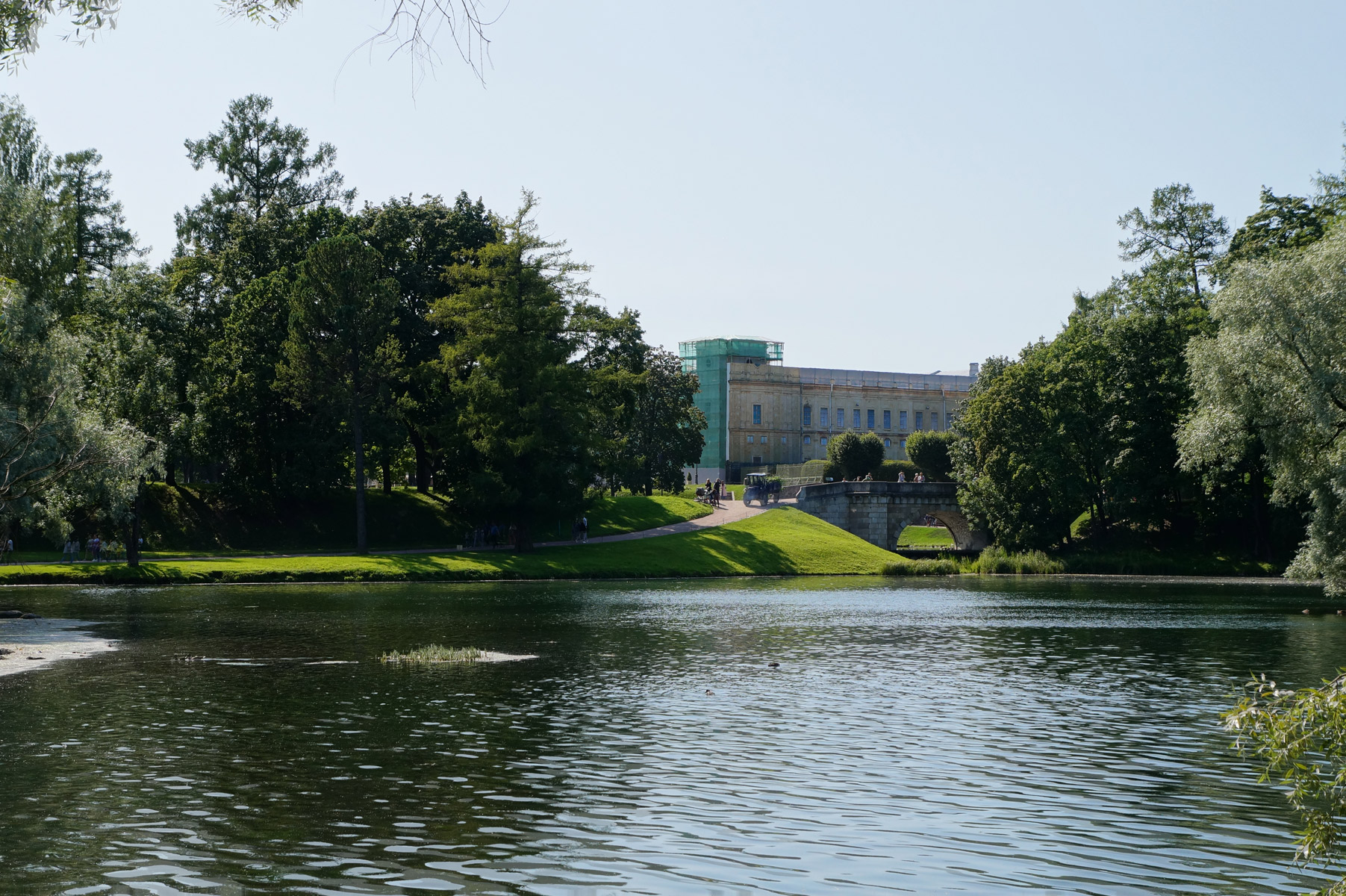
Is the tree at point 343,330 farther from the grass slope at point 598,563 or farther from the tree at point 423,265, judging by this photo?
the grass slope at point 598,563

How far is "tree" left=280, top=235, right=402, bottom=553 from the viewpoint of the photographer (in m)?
62.7

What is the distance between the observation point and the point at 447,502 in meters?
74.1

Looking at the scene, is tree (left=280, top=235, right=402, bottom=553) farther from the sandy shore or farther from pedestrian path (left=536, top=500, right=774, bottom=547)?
the sandy shore

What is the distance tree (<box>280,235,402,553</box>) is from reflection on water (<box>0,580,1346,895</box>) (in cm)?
3270

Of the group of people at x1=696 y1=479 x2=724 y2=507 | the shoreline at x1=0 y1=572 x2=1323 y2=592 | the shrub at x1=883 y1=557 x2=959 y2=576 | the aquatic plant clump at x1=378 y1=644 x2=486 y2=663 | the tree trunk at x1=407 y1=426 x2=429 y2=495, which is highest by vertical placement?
the tree trunk at x1=407 y1=426 x2=429 y2=495

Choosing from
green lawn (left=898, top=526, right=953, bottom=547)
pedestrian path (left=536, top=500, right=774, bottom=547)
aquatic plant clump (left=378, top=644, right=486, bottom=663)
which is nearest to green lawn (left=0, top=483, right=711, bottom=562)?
pedestrian path (left=536, top=500, right=774, bottom=547)

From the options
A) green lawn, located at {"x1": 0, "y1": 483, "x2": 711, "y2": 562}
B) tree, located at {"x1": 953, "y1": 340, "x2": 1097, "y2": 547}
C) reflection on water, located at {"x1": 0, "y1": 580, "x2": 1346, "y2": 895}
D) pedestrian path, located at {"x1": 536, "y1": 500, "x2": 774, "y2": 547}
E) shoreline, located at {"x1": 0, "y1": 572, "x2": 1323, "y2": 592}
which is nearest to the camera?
reflection on water, located at {"x1": 0, "y1": 580, "x2": 1346, "y2": 895}

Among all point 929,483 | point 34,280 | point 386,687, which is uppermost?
point 34,280

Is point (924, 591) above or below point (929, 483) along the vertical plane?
below

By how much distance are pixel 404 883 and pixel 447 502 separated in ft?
213

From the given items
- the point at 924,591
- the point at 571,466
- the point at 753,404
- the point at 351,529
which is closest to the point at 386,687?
the point at 924,591

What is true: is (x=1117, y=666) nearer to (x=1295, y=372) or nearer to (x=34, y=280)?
(x=1295, y=372)

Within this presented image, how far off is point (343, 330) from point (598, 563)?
1804 centimetres

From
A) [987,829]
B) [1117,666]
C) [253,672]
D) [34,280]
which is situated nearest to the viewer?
[987,829]
